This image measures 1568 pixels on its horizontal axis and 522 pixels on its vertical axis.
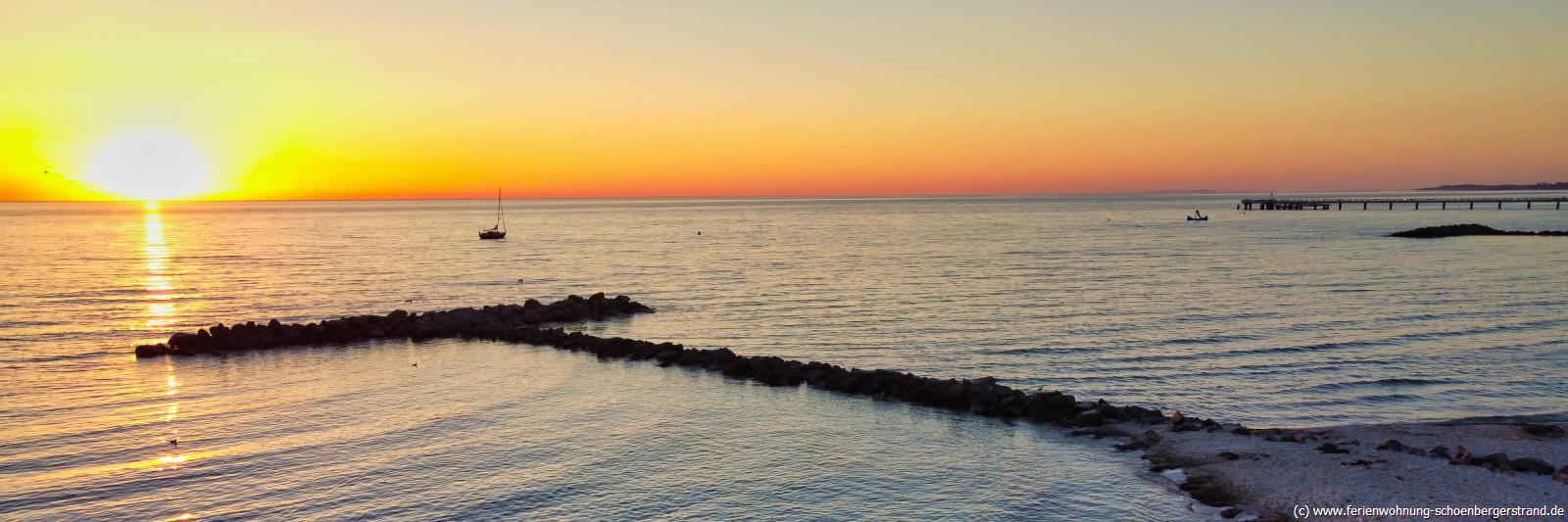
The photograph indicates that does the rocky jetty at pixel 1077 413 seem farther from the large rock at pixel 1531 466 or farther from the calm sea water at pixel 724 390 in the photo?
the calm sea water at pixel 724 390

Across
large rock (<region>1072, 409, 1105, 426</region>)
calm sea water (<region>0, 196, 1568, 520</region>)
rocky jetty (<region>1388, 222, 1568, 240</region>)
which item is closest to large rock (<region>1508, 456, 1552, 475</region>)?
calm sea water (<region>0, 196, 1568, 520</region>)

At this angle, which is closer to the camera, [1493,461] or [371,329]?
[1493,461]

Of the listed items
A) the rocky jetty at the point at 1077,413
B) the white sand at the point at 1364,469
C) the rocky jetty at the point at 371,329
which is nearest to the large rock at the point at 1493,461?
the rocky jetty at the point at 1077,413

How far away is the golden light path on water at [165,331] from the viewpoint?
17.0 meters

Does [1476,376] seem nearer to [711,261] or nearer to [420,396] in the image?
[420,396]

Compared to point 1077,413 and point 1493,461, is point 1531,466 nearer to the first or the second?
point 1493,461

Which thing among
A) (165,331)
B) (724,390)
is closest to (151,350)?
(165,331)

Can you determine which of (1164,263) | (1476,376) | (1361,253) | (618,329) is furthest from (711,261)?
(1476,376)

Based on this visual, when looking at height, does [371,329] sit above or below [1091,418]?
above

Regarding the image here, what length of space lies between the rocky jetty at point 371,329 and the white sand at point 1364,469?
73.0ft

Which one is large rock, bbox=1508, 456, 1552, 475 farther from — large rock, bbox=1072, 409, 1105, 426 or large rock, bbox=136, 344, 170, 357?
large rock, bbox=136, 344, 170, 357

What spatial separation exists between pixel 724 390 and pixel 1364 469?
13.0 metres

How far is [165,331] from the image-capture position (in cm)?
3378

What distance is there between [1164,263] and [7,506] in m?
59.4
